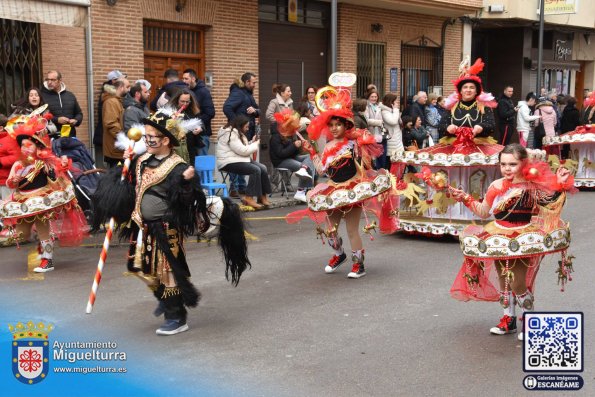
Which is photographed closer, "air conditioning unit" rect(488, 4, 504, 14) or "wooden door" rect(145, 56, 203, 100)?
"wooden door" rect(145, 56, 203, 100)

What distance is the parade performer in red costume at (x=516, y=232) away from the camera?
5.93 meters

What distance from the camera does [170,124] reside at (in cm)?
632

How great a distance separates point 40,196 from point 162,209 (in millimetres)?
2796

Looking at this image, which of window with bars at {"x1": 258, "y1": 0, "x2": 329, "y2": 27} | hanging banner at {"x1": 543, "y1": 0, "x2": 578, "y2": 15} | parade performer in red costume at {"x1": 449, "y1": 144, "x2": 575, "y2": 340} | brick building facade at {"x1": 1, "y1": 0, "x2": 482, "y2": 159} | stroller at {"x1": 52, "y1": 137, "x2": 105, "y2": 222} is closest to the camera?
parade performer in red costume at {"x1": 449, "y1": 144, "x2": 575, "y2": 340}

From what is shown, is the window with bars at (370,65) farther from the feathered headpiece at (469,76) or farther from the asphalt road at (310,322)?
the asphalt road at (310,322)

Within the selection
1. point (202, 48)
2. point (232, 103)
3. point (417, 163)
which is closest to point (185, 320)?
point (417, 163)

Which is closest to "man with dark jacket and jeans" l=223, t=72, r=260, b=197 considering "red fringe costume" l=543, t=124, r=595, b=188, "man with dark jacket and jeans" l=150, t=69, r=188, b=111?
"man with dark jacket and jeans" l=150, t=69, r=188, b=111

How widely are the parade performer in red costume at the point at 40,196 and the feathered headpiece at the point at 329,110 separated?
2.70 meters

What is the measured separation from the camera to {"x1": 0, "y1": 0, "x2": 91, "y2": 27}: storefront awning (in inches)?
447

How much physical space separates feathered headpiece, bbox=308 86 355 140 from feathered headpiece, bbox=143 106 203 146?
1.93 meters

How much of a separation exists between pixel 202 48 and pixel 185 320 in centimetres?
1046

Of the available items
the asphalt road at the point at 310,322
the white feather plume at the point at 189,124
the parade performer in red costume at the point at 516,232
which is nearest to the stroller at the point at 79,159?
the asphalt road at the point at 310,322

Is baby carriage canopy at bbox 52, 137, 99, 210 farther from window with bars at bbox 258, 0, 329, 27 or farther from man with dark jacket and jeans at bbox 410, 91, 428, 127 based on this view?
man with dark jacket and jeans at bbox 410, 91, 428, 127

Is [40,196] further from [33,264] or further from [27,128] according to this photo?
[33,264]
